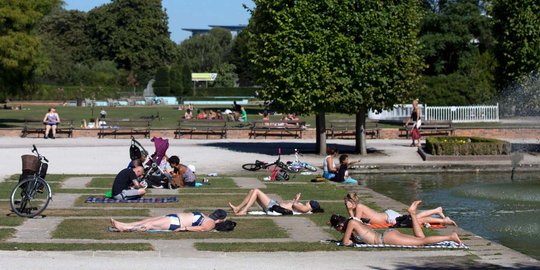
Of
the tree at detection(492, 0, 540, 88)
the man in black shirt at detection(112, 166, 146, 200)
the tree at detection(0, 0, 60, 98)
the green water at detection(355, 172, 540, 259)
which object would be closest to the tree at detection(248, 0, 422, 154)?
the green water at detection(355, 172, 540, 259)

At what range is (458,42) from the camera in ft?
235

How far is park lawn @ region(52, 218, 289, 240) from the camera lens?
52.6 ft

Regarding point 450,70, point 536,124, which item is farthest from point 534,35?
point 450,70

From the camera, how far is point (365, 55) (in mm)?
32875

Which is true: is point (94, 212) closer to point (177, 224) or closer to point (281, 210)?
point (177, 224)

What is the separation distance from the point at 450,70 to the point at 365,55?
4314 cm

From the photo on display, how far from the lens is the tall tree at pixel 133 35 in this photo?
134 metres

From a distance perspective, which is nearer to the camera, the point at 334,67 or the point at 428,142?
the point at 334,67

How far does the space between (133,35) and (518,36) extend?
101863 mm

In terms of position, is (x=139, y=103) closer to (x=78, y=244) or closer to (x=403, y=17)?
(x=403, y=17)

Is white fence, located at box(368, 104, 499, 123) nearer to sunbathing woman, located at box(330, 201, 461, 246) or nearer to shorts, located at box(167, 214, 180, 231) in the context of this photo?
shorts, located at box(167, 214, 180, 231)

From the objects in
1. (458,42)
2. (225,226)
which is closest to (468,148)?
(225,226)

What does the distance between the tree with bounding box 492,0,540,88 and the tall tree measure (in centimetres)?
9469

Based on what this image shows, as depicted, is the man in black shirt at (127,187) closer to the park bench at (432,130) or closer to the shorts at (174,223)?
the shorts at (174,223)
